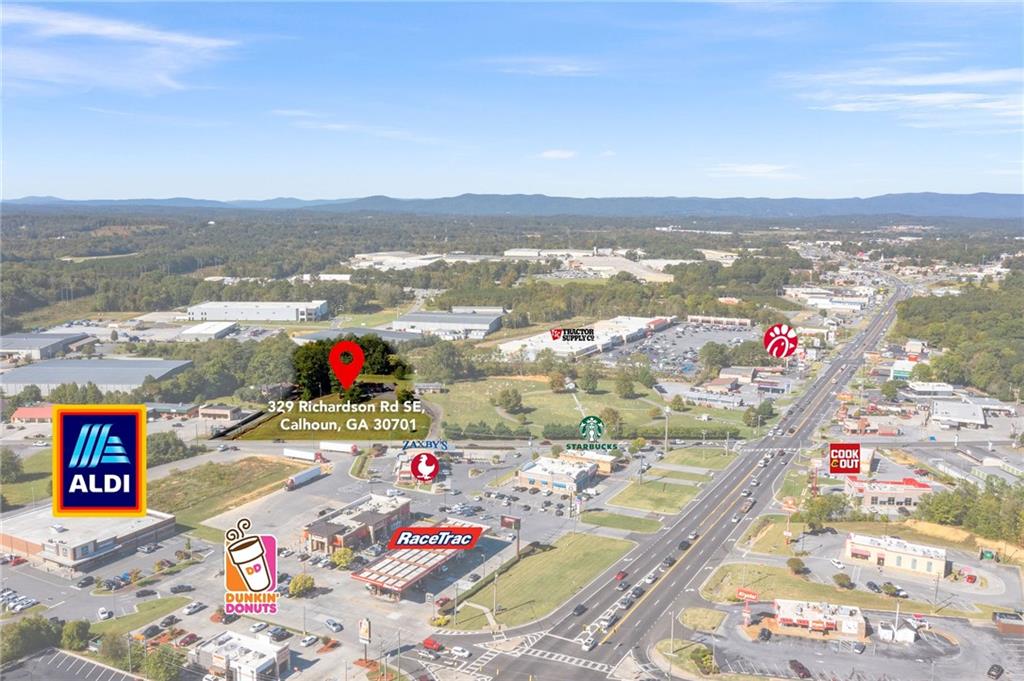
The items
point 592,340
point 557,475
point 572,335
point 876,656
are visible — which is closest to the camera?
point 876,656

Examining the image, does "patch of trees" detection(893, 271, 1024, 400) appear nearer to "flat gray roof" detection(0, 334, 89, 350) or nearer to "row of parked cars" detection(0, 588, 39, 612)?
"row of parked cars" detection(0, 588, 39, 612)

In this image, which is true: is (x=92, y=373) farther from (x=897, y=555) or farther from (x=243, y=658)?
(x=897, y=555)

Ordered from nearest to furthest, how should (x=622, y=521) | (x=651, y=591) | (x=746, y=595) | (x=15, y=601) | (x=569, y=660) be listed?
(x=569, y=660), (x=15, y=601), (x=746, y=595), (x=651, y=591), (x=622, y=521)

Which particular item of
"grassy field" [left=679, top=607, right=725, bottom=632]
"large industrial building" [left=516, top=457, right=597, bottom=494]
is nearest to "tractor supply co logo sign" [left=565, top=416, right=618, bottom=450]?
"large industrial building" [left=516, top=457, right=597, bottom=494]

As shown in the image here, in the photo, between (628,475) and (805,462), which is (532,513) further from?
(805,462)

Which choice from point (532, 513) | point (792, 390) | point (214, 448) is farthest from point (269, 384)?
point (792, 390)

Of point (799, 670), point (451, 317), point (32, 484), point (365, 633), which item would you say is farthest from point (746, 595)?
point (451, 317)
